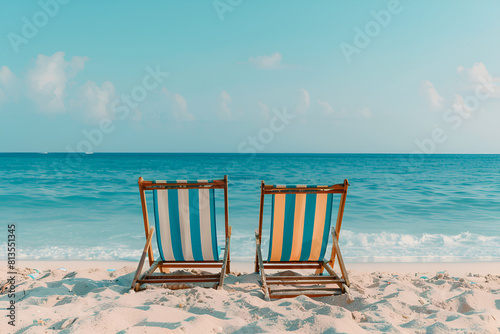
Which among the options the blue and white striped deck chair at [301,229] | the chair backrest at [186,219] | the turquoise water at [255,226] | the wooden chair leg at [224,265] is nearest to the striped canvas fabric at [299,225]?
the blue and white striped deck chair at [301,229]

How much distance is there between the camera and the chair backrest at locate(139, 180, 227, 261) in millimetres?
2971

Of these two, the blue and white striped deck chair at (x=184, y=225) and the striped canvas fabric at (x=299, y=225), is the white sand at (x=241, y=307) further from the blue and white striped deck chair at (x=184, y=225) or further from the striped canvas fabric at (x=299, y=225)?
the striped canvas fabric at (x=299, y=225)

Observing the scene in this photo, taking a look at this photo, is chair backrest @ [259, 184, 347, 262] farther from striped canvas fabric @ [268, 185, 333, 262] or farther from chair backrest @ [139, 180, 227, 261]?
chair backrest @ [139, 180, 227, 261]

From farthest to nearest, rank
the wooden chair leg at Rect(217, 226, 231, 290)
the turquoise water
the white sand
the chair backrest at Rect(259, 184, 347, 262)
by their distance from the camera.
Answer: the turquoise water, the chair backrest at Rect(259, 184, 347, 262), the wooden chair leg at Rect(217, 226, 231, 290), the white sand

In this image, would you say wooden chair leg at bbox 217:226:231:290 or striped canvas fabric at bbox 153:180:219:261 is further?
striped canvas fabric at bbox 153:180:219:261

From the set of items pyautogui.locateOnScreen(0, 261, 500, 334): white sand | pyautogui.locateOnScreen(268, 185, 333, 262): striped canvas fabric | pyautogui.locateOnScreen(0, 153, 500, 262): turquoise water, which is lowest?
pyautogui.locateOnScreen(0, 153, 500, 262): turquoise water

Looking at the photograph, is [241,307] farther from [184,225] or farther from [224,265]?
[184,225]

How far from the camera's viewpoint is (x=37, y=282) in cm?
296

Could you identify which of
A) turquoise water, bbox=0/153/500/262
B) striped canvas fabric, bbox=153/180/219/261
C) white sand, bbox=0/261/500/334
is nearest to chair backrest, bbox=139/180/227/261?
striped canvas fabric, bbox=153/180/219/261

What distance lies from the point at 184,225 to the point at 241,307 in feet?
3.29

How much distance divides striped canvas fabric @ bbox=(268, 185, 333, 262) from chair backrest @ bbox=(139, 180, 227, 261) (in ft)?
1.77

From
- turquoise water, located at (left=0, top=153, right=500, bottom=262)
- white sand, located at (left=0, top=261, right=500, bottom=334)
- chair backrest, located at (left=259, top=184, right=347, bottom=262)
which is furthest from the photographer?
turquoise water, located at (left=0, top=153, right=500, bottom=262)

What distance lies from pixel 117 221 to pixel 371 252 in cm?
512

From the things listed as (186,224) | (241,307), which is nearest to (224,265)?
(186,224)
